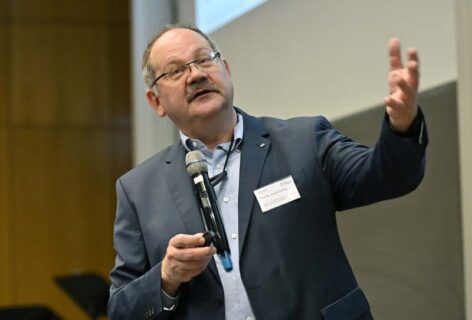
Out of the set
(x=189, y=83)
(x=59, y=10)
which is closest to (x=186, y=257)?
(x=189, y=83)

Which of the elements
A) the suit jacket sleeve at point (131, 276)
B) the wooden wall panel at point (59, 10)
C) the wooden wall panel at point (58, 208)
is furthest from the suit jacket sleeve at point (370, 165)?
the wooden wall panel at point (59, 10)

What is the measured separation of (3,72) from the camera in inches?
294

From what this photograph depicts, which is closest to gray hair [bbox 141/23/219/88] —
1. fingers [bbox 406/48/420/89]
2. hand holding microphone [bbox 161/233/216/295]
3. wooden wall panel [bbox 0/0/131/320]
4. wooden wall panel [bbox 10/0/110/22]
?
hand holding microphone [bbox 161/233/216/295]

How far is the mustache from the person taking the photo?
2.16 meters

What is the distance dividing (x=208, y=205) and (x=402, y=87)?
0.54 m

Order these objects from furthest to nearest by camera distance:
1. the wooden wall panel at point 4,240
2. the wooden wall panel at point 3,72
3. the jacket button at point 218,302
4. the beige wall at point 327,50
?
the wooden wall panel at point 3,72 → the wooden wall panel at point 4,240 → the beige wall at point 327,50 → the jacket button at point 218,302

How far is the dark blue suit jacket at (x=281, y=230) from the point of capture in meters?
1.93

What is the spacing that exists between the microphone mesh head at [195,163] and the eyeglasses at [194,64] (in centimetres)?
28

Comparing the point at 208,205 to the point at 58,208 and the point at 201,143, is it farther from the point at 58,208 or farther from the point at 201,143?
the point at 58,208

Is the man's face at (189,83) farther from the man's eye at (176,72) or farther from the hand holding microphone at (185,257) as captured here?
the hand holding microphone at (185,257)

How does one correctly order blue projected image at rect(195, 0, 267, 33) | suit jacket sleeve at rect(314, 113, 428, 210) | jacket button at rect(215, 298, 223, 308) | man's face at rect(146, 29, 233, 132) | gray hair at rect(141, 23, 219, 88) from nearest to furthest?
suit jacket sleeve at rect(314, 113, 428, 210) < jacket button at rect(215, 298, 223, 308) < man's face at rect(146, 29, 233, 132) < gray hair at rect(141, 23, 219, 88) < blue projected image at rect(195, 0, 267, 33)

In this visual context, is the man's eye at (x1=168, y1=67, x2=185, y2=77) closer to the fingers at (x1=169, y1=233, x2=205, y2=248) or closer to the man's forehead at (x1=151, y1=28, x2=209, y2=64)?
the man's forehead at (x1=151, y1=28, x2=209, y2=64)

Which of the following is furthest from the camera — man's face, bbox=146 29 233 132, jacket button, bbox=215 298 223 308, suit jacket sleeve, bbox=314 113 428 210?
man's face, bbox=146 29 233 132

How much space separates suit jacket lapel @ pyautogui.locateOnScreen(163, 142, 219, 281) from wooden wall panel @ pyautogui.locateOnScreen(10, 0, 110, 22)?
5.78 metres
